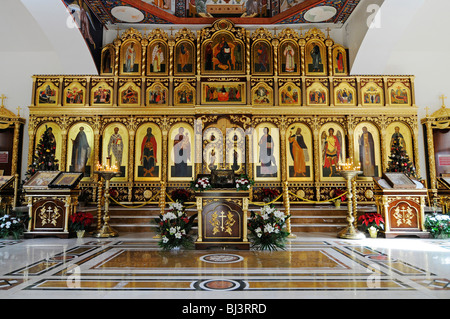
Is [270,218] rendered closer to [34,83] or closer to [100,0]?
[100,0]

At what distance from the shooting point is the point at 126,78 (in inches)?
462

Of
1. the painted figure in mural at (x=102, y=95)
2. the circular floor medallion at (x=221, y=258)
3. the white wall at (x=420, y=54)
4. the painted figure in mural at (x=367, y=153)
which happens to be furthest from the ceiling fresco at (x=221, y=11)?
the circular floor medallion at (x=221, y=258)

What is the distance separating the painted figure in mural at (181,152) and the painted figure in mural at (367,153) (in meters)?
6.55

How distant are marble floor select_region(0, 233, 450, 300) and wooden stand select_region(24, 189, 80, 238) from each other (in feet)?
2.73

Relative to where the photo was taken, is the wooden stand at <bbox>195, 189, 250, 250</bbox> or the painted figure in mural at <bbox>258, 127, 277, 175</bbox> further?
the painted figure in mural at <bbox>258, 127, 277, 175</bbox>

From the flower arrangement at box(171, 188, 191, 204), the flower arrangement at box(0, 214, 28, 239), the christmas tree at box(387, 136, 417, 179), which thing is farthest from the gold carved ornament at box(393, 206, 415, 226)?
the flower arrangement at box(0, 214, 28, 239)

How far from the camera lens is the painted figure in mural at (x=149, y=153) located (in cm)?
1138

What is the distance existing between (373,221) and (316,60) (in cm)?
686

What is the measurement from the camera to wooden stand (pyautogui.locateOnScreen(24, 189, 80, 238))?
7.54 m

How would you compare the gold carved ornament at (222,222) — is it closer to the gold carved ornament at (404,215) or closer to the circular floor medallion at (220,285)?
the circular floor medallion at (220,285)

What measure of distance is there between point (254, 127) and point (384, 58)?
5406 mm

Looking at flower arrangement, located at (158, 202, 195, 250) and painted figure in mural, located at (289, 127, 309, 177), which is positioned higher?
painted figure in mural, located at (289, 127, 309, 177)

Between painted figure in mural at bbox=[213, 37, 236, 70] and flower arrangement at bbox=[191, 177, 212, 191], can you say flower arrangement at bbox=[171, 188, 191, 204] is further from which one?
painted figure in mural at bbox=[213, 37, 236, 70]

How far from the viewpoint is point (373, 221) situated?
7.68 metres
